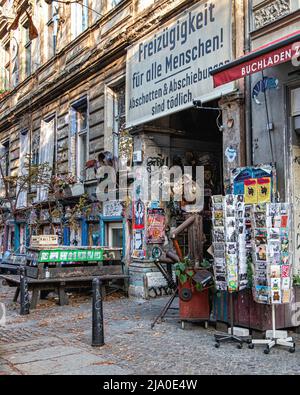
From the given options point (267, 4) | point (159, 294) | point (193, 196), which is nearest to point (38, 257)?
point (159, 294)

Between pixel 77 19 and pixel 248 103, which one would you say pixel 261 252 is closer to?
pixel 248 103

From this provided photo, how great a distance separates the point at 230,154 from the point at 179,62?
8.55ft

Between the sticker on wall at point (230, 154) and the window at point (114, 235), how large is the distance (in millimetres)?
4568

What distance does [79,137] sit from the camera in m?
15.9

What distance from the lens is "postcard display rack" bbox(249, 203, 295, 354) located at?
6496 mm

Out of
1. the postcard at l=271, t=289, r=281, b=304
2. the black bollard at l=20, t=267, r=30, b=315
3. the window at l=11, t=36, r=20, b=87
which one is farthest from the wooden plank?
the window at l=11, t=36, r=20, b=87

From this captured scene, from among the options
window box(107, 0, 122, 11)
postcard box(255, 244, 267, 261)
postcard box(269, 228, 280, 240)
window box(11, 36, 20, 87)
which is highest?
window box(11, 36, 20, 87)

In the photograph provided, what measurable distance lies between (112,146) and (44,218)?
16.6ft

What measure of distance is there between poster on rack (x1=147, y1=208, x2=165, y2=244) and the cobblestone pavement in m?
2.48

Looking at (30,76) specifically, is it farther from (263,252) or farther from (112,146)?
(263,252)

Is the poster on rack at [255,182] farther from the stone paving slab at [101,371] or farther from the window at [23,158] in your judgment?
the window at [23,158]

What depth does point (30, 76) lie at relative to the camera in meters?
20.0

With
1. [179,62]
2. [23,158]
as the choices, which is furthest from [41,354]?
[23,158]

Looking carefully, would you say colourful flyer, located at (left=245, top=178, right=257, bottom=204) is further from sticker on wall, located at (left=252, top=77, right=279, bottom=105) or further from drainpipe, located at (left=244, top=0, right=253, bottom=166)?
sticker on wall, located at (left=252, top=77, right=279, bottom=105)
